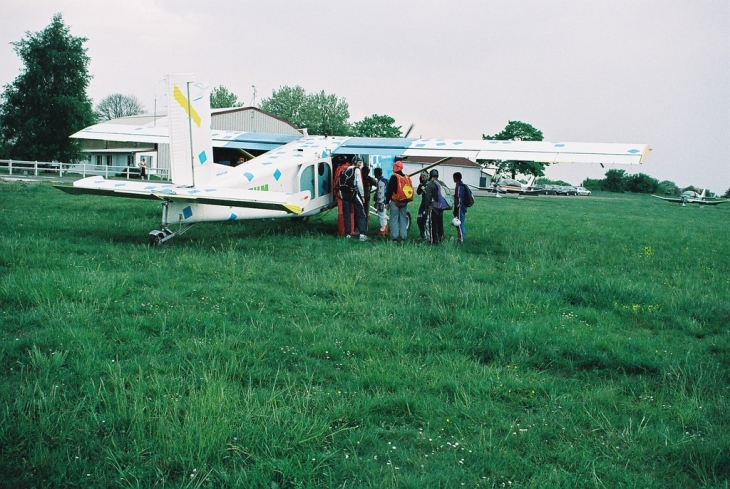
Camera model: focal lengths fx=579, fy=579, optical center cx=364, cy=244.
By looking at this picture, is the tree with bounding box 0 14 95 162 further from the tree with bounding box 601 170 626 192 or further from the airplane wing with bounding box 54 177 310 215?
the tree with bounding box 601 170 626 192

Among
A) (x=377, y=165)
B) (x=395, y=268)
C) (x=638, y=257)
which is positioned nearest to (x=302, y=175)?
(x=377, y=165)

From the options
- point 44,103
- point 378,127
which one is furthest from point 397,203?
point 378,127

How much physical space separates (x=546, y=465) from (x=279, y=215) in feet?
33.3

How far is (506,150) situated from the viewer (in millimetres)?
14680

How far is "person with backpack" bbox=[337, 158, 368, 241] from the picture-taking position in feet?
43.1

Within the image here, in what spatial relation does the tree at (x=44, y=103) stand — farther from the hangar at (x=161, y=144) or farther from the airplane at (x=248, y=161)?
the airplane at (x=248, y=161)

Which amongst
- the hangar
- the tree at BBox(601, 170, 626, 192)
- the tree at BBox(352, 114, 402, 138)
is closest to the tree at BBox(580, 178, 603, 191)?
the tree at BBox(601, 170, 626, 192)

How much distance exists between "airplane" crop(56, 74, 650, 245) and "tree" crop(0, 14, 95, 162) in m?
37.8

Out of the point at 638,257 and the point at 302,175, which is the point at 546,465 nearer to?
the point at 638,257

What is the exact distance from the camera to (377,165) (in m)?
16.9

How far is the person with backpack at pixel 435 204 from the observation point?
12438 mm

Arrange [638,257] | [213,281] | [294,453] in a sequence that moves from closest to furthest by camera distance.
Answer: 1. [294,453]
2. [213,281]
3. [638,257]

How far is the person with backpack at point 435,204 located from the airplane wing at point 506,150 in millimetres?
2355

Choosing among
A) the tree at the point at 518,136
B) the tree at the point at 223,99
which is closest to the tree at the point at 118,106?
the tree at the point at 223,99
